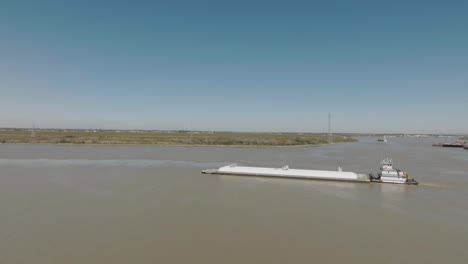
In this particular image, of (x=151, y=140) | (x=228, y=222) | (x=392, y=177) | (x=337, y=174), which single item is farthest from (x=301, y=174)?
(x=151, y=140)

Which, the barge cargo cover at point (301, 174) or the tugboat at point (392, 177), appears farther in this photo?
the barge cargo cover at point (301, 174)

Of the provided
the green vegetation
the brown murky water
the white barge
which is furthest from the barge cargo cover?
the green vegetation

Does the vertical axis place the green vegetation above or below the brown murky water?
above

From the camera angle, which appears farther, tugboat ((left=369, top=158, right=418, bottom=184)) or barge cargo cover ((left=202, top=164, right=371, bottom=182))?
barge cargo cover ((left=202, top=164, right=371, bottom=182))

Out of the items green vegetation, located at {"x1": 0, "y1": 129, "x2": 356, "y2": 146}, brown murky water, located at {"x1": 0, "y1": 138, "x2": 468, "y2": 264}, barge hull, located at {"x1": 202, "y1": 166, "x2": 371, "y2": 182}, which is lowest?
brown murky water, located at {"x1": 0, "y1": 138, "x2": 468, "y2": 264}

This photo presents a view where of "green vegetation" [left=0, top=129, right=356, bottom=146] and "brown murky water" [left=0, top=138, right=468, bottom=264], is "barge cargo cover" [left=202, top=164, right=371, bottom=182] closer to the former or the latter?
"brown murky water" [left=0, top=138, right=468, bottom=264]

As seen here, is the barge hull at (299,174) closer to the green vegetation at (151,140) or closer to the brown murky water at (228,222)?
the brown murky water at (228,222)

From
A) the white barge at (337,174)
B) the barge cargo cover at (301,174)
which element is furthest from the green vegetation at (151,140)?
the white barge at (337,174)

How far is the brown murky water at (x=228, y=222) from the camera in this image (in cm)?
802


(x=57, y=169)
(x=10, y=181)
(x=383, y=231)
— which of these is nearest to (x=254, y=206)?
(x=383, y=231)

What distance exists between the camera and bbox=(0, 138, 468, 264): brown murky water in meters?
8.02

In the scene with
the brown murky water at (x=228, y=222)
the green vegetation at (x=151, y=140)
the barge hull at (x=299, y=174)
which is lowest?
the brown murky water at (x=228, y=222)

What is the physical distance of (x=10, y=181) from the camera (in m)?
18.2

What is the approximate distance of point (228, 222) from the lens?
10633mm
